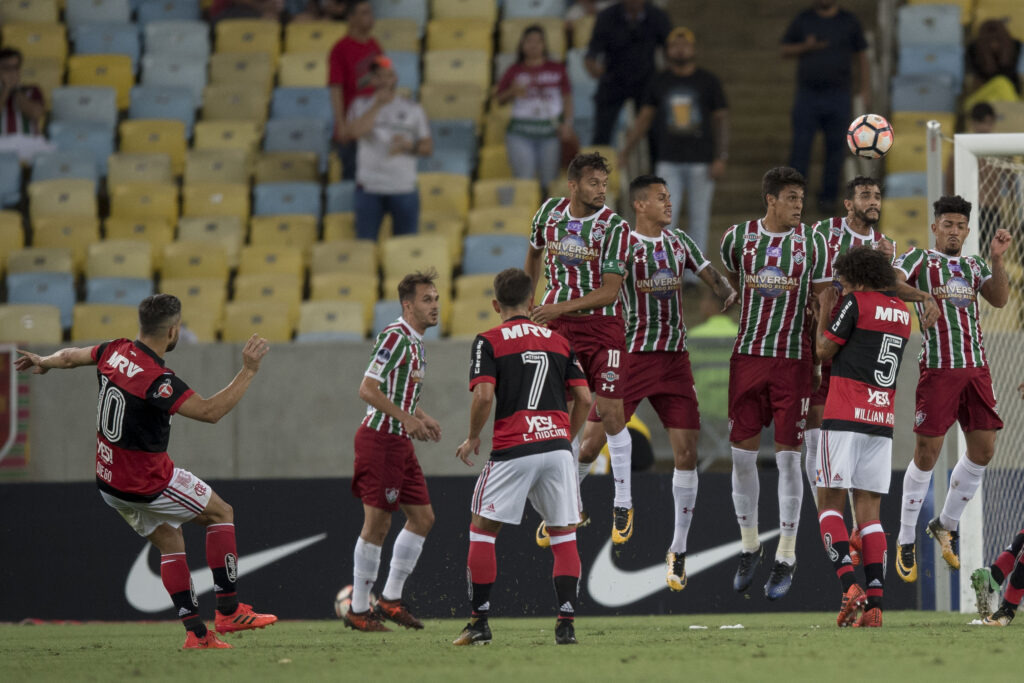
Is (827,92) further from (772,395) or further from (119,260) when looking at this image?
(119,260)

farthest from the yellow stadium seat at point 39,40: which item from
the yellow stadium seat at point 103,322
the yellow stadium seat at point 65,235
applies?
the yellow stadium seat at point 103,322

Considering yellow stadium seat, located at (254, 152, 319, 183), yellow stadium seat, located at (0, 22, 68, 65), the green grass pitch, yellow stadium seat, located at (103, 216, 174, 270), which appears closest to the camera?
the green grass pitch

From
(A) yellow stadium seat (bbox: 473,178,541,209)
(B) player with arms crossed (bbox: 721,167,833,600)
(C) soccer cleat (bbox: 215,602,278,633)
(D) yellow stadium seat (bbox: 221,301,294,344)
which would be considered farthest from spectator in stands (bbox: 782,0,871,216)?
(C) soccer cleat (bbox: 215,602,278,633)

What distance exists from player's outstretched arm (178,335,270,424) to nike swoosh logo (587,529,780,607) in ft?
14.1

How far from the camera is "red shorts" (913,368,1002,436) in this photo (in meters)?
9.06

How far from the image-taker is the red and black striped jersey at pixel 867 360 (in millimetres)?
8234

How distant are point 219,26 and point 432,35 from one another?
244 centimetres

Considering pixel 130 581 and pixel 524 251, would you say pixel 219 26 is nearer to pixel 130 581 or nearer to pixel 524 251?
pixel 524 251

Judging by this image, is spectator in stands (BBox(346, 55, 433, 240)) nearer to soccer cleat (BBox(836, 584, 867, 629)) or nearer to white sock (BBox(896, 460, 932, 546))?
white sock (BBox(896, 460, 932, 546))

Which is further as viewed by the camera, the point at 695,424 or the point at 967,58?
the point at 967,58

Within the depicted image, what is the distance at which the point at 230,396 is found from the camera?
7.66 meters

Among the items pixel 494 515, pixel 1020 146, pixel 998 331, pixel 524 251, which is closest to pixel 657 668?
pixel 494 515

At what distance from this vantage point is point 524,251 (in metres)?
13.2

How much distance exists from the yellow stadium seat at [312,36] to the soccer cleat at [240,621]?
30.0 feet
